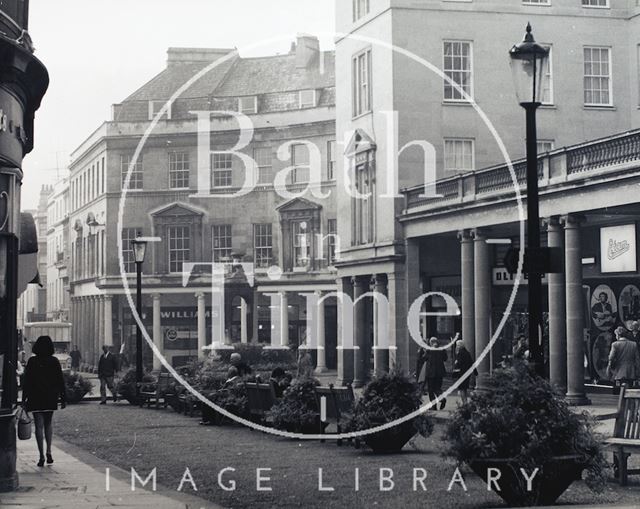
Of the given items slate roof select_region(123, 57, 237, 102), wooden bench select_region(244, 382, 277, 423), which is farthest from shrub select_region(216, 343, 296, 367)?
slate roof select_region(123, 57, 237, 102)

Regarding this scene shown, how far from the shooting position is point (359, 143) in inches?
1818

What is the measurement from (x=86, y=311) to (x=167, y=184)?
12.3 metres

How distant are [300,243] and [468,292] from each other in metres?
36.5

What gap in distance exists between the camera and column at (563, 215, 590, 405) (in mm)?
31156

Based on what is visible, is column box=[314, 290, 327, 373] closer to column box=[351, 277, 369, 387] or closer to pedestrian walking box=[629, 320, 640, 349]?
column box=[351, 277, 369, 387]

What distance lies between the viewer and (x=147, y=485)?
1513 centimetres

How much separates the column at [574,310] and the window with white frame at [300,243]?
41.8 meters

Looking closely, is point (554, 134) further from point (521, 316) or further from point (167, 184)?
point (167, 184)

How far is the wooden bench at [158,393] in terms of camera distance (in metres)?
33.6

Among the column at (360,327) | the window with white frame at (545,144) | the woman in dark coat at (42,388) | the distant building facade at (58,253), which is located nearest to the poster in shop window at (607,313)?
the window with white frame at (545,144)

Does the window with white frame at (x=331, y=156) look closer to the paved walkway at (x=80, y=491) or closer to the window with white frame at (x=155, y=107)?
the window with white frame at (x=155, y=107)

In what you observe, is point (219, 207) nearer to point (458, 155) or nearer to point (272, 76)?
point (272, 76)

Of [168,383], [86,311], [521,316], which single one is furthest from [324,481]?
[86,311]

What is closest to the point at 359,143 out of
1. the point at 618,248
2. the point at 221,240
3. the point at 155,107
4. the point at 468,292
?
the point at 468,292
